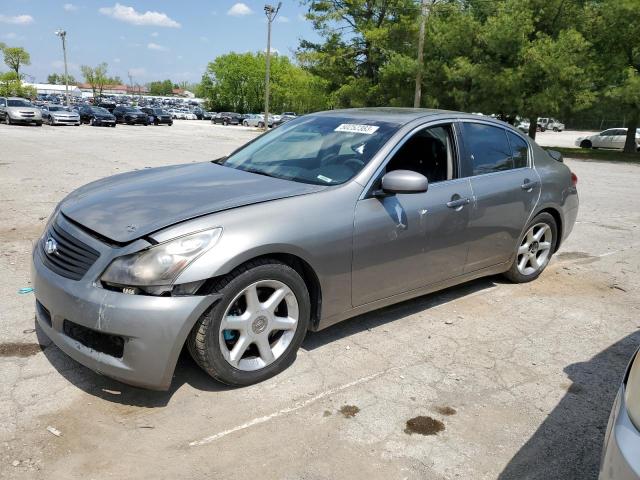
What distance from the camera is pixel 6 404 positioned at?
2.89 metres

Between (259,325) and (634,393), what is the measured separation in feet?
6.28

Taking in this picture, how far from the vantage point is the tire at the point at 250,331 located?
2871 mm

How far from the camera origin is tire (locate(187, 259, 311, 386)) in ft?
9.42

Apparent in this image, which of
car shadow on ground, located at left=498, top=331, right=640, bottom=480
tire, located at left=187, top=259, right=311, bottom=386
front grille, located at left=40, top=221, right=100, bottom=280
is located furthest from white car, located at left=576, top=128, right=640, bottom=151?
front grille, located at left=40, top=221, right=100, bottom=280

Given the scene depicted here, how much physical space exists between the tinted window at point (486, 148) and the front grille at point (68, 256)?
9.63 ft

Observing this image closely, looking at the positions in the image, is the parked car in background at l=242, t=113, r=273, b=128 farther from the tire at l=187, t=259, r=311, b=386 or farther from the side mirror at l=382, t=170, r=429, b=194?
the tire at l=187, t=259, r=311, b=386

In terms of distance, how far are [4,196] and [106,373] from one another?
7.25 meters

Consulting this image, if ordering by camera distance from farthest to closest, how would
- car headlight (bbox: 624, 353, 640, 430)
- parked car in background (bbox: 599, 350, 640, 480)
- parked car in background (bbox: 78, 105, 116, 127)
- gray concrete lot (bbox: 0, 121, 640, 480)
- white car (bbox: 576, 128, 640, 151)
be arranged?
1. parked car in background (bbox: 78, 105, 116, 127)
2. white car (bbox: 576, 128, 640, 151)
3. gray concrete lot (bbox: 0, 121, 640, 480)
4. car headlight (bbox: 624, 353, 640, 430)
5. parked car in background (bbox: 599, 350, 640, 480)

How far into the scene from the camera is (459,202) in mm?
4070

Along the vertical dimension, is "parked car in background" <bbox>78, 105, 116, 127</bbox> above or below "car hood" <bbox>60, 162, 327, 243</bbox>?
below

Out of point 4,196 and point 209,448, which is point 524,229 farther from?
point 4,196

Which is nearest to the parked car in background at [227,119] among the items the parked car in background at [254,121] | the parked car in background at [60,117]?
the parked car in background at [254,121]

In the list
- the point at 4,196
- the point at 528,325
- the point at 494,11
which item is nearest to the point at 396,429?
the point at 528,325

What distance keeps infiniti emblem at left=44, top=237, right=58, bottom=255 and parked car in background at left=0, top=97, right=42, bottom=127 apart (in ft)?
108
